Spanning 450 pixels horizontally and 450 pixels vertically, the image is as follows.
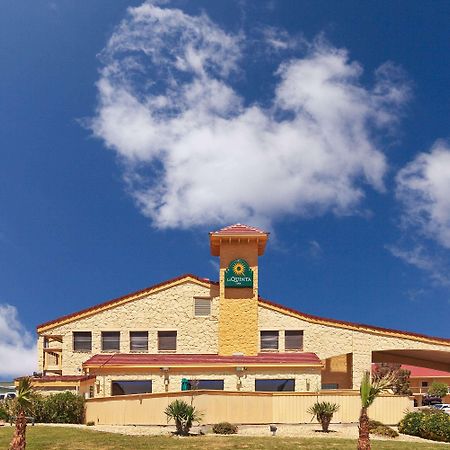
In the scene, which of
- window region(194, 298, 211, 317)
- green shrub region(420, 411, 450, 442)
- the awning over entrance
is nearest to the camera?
green shrub region(420, 411, 450, 442)

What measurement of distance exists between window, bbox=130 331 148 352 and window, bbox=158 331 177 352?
109cm

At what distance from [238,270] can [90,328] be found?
12452mm

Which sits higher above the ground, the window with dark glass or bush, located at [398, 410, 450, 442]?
the window with dark glass

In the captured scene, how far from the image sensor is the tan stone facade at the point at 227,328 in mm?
49062

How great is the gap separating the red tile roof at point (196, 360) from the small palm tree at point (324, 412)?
8547 millimetres

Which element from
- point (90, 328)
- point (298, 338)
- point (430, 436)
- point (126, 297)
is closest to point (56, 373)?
point (90, 328)

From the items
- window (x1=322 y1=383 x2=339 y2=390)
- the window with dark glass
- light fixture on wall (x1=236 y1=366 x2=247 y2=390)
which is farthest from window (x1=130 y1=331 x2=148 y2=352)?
window (x1=322 y1=383 x2=339 y2=390)

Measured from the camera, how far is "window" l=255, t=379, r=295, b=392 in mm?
44844

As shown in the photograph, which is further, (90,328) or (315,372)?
(90,328)

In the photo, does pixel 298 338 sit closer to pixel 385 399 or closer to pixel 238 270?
pixel 238 270

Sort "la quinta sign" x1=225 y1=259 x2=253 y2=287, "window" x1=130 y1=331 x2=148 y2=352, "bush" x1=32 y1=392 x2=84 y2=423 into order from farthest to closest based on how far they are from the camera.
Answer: "la quinta sign" x1=225 y1=259 x2=253 y2=287
"window" x1=130 y1=331 x2=148 y2=352
"bush" x1=32 y1=392 x2=84 y2=423

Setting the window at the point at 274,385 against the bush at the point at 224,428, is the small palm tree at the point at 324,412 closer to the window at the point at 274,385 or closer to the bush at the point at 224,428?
the bush at the point at 224,428

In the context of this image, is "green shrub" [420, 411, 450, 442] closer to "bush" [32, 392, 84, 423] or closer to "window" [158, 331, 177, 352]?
"bush" [32, 392, 84, 423]

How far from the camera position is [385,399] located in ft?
125
